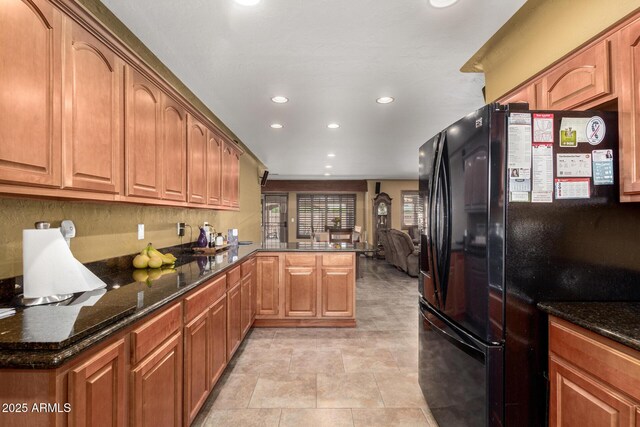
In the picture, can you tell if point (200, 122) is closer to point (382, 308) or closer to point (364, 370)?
point (364, 370)

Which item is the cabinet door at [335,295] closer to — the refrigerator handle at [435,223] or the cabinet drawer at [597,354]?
the refrigerator handle at [435,223]

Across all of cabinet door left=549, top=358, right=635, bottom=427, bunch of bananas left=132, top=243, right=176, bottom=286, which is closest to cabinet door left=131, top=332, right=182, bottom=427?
bunch of bananas left=132, top=243, right=176, bottom=286

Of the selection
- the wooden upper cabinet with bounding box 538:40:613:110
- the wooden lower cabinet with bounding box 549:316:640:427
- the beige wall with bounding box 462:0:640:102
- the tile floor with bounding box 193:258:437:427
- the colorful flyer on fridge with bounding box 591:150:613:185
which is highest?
the beige wall with bounding box 462:0:640:102

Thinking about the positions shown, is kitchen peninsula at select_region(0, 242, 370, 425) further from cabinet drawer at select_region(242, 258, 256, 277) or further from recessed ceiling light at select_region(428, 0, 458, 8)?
recessed ceiling light at select_region(428, 0, 458, 8)

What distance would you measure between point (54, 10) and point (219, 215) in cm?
329

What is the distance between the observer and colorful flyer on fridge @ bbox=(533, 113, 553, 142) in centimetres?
146

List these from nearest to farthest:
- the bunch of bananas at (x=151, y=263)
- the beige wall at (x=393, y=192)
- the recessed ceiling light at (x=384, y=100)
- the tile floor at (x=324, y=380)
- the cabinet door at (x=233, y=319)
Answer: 1. the tile floor at (x=324, y=380)
2. the bunch of bananas at (x=151, y=263)
3. the cabinet door at (x=233, y=319)
4. the recessed ceiling light at (x=384, y=100)
5. the beige wall at (x=393, y=192)

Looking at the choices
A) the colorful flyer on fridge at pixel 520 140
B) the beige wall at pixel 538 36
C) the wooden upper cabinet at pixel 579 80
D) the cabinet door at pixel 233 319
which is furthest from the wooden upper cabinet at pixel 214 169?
the wooden upper cabinet at pixel 579 80

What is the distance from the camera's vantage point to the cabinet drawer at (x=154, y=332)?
1249 mm

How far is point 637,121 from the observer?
1.35 metres

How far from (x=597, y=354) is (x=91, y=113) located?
2.25m

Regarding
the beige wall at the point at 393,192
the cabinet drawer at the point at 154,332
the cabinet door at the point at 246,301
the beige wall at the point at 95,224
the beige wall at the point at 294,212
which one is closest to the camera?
the cabinet drawer at the point at 154,332

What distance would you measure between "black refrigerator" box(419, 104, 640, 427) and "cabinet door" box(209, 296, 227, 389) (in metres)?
1.54

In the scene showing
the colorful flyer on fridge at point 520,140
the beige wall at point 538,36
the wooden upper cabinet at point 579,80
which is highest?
the beige wall at point 538,36
